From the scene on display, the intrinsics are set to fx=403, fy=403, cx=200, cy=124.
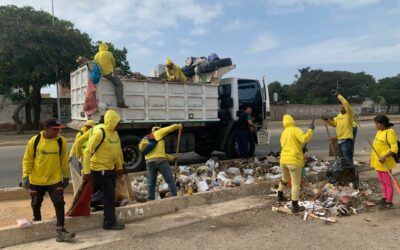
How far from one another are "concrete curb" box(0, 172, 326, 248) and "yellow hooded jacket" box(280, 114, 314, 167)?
4.39ft

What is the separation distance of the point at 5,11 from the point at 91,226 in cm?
2430

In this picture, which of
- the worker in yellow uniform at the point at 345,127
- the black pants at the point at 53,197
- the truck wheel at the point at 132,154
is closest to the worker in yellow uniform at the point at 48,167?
the black pants at the point at 53,197

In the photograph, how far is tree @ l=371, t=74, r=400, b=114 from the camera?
68938 mm

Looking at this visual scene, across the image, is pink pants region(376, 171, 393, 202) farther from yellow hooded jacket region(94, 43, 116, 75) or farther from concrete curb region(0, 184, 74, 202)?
concrete curb region(0, 184, 74, 202)

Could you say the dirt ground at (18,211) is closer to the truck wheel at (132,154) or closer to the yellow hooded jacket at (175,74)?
the truck wheel at (132,154)

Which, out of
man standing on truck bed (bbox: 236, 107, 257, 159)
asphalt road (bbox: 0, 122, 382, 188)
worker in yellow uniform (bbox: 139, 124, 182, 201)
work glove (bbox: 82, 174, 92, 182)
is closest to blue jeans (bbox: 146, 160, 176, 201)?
worker in yellow uniform (bbox: 139, 124, 182, 201)

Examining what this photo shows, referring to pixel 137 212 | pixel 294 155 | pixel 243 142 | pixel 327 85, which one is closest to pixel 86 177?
pixel 137 212

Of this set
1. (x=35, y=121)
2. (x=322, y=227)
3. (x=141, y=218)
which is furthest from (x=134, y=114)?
(x=35, y=121)

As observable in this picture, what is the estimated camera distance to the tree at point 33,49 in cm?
2456

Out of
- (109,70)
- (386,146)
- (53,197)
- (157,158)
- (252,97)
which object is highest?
(109,70)

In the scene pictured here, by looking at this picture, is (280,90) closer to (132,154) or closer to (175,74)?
(175,74)

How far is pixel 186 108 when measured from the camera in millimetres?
10242

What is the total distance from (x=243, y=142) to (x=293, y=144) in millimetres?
5401

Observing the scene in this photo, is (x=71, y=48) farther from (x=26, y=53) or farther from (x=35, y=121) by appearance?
(x=35, y=121)
